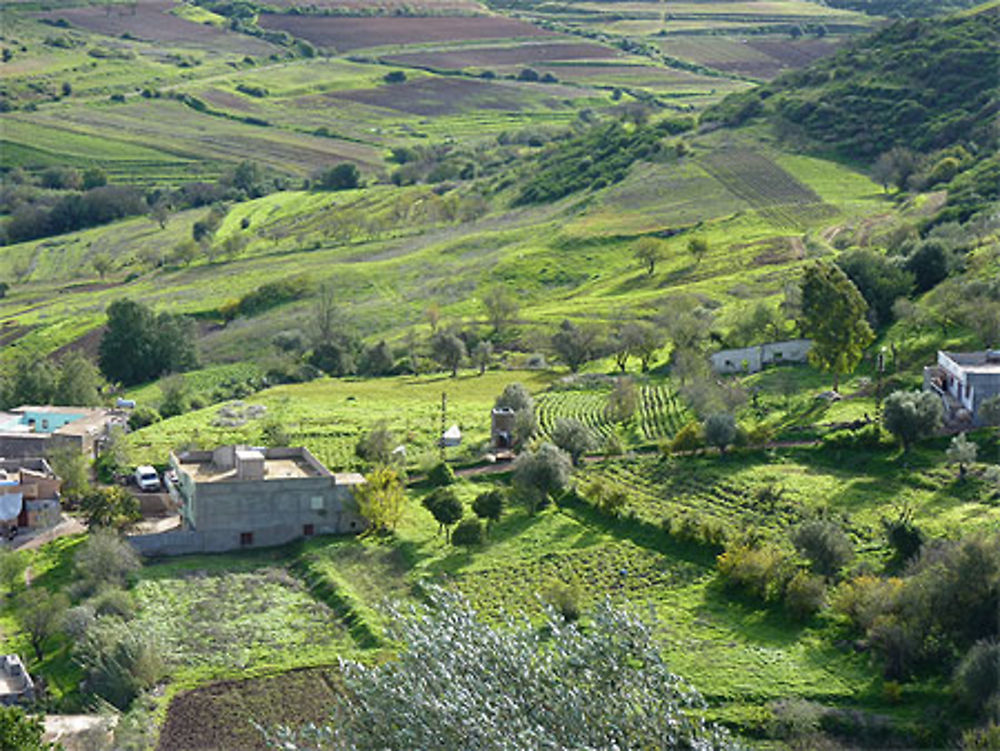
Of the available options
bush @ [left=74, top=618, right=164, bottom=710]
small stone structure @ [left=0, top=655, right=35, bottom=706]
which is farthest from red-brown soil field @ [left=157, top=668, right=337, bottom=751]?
small stone structure @ [left=0, top=655, right=35, bottom=706]

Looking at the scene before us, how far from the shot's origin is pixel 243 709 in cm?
4500

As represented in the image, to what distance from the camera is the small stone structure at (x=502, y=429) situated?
6688cm

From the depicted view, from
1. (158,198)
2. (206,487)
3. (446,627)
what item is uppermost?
(446,627)

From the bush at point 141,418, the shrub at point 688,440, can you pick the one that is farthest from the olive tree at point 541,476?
the bush at point 141,418

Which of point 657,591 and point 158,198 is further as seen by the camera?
point 158,198

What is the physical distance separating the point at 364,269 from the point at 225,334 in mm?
16836

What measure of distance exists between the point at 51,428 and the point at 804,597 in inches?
1627

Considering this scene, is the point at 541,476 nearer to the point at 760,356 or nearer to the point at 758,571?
the point at 758,571

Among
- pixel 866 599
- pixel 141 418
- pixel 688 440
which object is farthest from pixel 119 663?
pixel 141 418

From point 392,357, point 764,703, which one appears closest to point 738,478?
point 764,703

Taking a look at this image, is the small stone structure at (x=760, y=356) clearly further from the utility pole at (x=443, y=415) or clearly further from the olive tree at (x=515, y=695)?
the olive tree at (x=515, y=695)

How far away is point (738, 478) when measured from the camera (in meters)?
57.5

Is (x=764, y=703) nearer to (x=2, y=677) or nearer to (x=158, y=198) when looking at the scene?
(x=2, y=677)

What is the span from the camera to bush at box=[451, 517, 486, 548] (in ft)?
183
